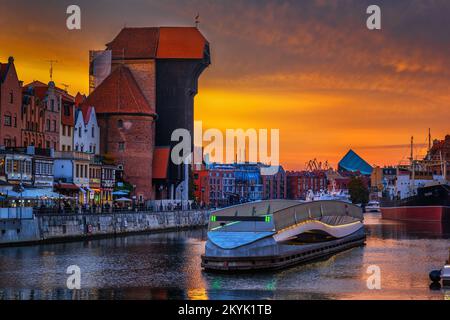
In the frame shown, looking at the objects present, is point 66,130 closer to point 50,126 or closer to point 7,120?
point 50,126

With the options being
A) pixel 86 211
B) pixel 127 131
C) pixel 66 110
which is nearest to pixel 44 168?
pixel 86 211

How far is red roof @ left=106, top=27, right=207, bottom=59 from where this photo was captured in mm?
129250

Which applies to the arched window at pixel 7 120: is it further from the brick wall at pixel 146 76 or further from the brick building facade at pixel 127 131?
the brick wall at pixel 146 76

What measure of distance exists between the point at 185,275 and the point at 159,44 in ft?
274

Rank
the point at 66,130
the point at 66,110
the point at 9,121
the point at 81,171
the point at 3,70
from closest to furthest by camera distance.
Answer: the point at 3,70, the point at 9,121, the point at 81,171, the point at 66,110, the point at 66,130

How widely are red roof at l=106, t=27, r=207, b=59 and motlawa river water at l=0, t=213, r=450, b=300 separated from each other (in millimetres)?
59507

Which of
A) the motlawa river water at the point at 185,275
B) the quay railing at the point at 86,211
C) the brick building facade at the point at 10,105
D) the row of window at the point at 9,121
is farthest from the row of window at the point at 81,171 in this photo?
the motlawa river water at the point at 185,275

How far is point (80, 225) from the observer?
79.2 m

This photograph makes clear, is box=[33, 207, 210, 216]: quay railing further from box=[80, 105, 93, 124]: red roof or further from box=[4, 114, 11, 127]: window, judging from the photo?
box=[80, 105, 93, 124]: red roof

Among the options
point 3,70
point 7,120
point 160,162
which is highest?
point 3,70

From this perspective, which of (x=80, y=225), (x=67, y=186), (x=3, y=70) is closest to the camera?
(x=80, y=225)

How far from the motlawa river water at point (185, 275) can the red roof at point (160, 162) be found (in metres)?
50.6

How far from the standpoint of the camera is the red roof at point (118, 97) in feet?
398

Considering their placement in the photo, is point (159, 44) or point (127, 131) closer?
point (127, 131)
